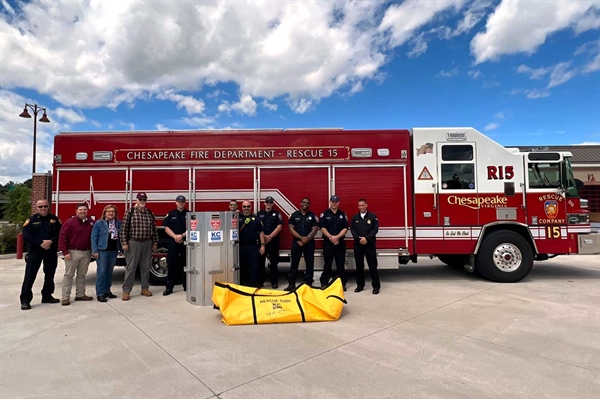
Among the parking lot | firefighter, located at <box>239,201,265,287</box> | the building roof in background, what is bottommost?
the parking lot

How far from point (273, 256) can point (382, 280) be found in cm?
247

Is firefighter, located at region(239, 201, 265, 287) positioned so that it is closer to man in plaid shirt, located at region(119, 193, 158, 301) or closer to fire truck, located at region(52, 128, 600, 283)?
fire truck, located at region(52, 128, 600, 283)

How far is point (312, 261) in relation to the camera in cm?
649

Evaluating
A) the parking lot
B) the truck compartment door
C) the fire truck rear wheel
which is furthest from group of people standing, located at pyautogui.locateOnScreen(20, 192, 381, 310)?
the truck compartment door

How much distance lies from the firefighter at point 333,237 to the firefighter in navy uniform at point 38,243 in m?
4.46

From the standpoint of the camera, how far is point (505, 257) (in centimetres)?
694

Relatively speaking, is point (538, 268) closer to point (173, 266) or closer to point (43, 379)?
point (173, 266)

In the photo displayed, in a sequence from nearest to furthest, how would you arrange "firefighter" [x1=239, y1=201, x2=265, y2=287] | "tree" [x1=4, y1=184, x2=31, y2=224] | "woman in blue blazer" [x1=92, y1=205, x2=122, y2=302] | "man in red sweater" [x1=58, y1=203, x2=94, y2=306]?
"man in red sweater" [x1=58, y1=203, x2=94, y2=306] < "woman in blue blazer" [x1=92, y1=205, x2=122, y2=302] < "firefighter" [x1=239, y1=201, x2=265, y2=287] < "tree" [x1=4, y1=184, x2=31, y2=224]

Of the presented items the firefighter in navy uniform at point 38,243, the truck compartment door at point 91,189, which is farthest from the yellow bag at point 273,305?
the truck compartment door at point 91,189

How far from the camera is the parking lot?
305cm

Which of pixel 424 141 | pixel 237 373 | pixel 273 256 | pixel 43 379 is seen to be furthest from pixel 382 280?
pixel 43 379

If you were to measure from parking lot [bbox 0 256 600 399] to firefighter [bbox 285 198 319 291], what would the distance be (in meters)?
1.01

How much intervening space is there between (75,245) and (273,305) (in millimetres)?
3510

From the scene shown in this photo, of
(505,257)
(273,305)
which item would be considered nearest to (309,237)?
(273,305)
